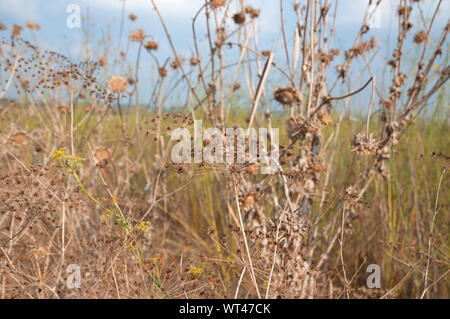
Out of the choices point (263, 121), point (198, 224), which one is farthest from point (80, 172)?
point (263, 121)

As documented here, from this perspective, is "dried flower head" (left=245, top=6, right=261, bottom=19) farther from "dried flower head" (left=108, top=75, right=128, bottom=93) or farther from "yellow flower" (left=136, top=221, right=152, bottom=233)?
"yellow flower" (left=136, top=221, right=152, bottom=233)

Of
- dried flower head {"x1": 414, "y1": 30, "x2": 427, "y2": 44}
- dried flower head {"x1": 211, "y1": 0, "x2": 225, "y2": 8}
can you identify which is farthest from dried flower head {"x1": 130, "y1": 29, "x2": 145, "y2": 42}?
dried flower head {"x1": 414, "y1": 30, "x2": 427, "y2": 44}

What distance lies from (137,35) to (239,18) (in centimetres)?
72

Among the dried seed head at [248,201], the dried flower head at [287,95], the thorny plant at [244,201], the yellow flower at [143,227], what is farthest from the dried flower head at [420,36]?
the yellow flower at [143,227]

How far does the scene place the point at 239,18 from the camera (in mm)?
1721

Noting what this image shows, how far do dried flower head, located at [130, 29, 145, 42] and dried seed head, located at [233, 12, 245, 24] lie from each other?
2.26 feet

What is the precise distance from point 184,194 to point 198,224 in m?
0.26

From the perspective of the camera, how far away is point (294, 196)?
1.65 m

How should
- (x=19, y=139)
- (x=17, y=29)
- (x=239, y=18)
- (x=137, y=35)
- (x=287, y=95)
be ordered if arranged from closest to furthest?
(x=287, y=95) → (x=239, y=18) → (x=19, y=139) → (x=137, y=35) → (x=17, y=29)

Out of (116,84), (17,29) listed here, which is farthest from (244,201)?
(17,29)

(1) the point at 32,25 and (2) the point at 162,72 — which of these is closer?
(2) the point at 162,72

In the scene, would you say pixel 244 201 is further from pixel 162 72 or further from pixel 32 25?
pixel 32 25

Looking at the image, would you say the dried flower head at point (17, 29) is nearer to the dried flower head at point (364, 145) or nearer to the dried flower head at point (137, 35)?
the dried flower head at point (137, 35)
